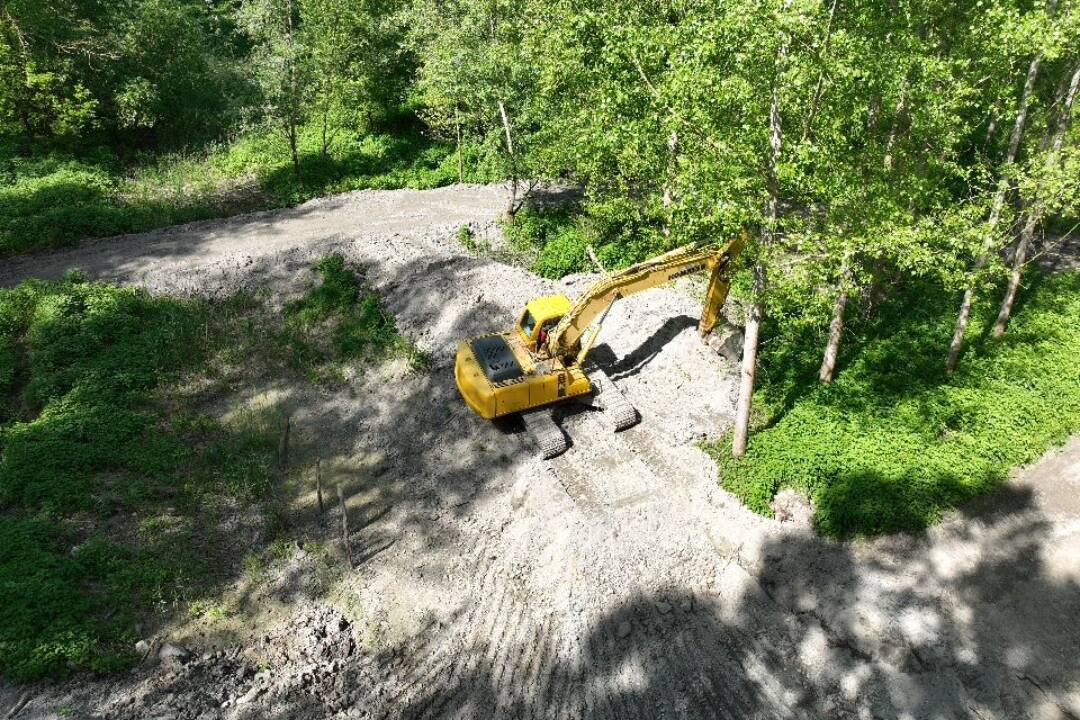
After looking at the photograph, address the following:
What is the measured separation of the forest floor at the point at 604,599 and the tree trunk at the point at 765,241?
4.23 feet

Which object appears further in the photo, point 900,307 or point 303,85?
point 303,85

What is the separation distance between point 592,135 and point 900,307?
10.1 meters

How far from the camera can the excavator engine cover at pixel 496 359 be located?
16328mm

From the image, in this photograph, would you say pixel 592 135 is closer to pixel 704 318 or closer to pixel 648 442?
pixel 704 318

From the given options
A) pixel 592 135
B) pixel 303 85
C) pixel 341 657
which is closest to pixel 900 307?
pixel 592 135

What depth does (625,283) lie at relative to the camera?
16469mm

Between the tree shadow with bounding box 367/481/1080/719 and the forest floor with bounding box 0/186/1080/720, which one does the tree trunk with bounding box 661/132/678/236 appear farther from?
the tree shadow with bounding box 367/481/1080/719

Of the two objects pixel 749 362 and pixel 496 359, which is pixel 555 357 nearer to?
pixel 496 359

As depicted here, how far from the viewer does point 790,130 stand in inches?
504

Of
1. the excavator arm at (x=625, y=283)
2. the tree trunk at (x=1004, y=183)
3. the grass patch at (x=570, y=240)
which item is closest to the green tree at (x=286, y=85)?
the grass patch at (x=570, y=240)

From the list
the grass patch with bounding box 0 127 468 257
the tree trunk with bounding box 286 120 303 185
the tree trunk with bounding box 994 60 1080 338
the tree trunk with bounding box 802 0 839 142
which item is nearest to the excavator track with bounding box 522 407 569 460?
the tree trunk with bounding box 802 0 839 142

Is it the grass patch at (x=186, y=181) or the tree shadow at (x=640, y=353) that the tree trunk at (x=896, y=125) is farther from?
the grass patch at (x=186, y=181)

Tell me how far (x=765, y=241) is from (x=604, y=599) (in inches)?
299

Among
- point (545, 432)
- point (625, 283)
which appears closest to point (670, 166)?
point (625, 283)
